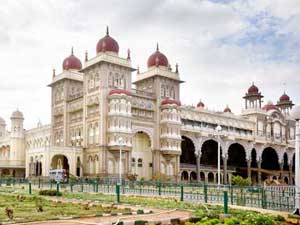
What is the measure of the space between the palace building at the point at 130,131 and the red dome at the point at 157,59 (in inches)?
5.2

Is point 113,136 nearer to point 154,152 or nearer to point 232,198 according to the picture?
point 154,152

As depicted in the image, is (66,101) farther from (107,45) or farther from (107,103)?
(107,45)

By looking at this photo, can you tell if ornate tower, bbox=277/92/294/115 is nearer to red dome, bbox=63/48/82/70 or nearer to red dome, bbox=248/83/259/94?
red dome, bbox=248/83/259/94

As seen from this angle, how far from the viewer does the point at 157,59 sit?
189ft

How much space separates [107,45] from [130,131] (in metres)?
10.5

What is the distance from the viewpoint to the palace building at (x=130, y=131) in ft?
163

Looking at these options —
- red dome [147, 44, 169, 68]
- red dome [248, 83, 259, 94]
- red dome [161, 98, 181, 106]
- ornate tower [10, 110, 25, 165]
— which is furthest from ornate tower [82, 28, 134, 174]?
red dome [248, 83, 259, 94]

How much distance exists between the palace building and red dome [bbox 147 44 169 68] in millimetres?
132

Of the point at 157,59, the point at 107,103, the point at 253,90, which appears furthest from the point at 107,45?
the point at 253,90

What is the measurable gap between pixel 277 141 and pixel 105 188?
4907cm

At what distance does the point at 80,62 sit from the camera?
197 feet

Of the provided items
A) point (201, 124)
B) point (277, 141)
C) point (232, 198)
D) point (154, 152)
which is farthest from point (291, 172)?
point (232, 198)

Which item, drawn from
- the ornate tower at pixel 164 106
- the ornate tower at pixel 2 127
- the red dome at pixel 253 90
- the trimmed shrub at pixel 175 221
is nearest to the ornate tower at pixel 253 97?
the red dome at pixel 253 90

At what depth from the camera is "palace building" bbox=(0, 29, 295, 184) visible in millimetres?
49781
